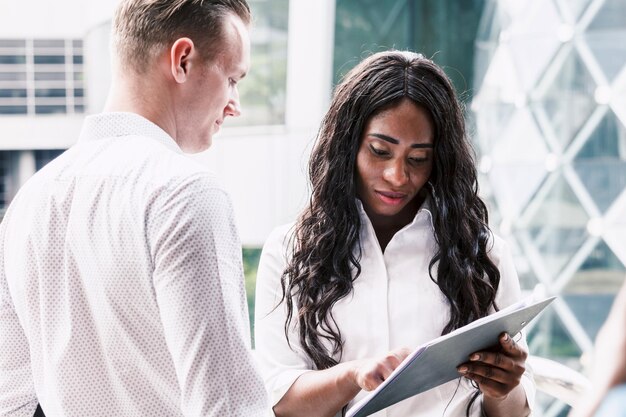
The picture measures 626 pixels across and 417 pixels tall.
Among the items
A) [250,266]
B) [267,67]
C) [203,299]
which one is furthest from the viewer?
[267,67]

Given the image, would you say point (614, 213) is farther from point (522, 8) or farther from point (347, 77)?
point (347, 77)

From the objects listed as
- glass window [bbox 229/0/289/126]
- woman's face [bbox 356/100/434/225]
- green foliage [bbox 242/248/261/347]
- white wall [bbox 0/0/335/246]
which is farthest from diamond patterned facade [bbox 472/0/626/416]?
woman's face [bbox 356/100/434/225]

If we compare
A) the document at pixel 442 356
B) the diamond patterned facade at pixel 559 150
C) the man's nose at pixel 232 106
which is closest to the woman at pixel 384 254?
the document at pixel 442 356

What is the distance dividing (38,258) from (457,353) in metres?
0.79

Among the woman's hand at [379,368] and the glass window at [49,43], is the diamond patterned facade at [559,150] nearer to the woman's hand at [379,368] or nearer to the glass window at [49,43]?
the glass window at [49,43]

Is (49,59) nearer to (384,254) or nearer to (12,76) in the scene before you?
(12,76)

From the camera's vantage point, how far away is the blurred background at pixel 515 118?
493cm

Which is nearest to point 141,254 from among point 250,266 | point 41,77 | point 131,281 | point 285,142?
point 131,281

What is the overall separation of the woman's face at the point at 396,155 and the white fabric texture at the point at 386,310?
9 centimetres

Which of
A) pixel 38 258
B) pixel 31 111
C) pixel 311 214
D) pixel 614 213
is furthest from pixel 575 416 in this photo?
pixel 614 213

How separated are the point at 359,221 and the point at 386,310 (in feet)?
0.77

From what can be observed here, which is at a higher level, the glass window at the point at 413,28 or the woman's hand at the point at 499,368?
the glass window at the point at 413,28

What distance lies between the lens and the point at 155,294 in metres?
1.31

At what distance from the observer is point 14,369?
5.07 feet
